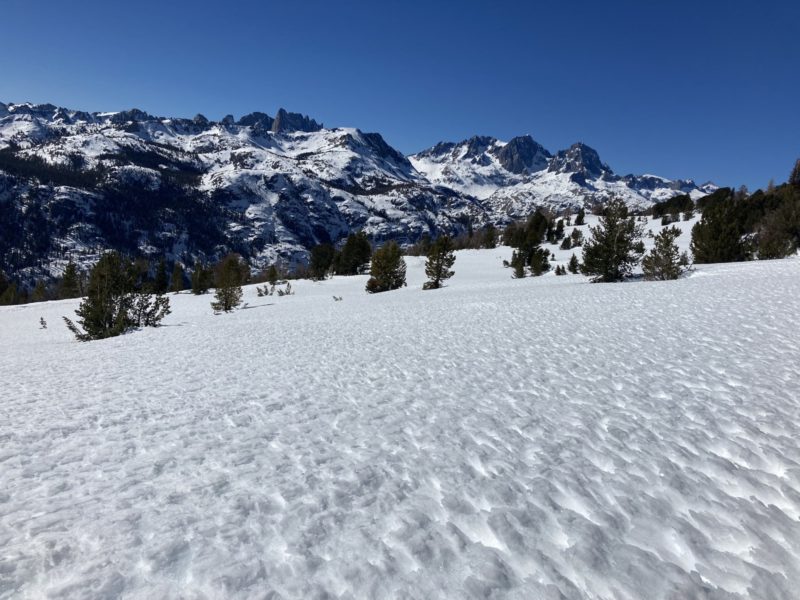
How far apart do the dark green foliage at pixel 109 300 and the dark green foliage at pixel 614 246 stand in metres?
33.7

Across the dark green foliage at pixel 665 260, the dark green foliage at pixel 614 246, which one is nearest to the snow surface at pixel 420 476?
the dark green foliage at pixel 665 260

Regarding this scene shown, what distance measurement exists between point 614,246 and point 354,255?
58381 millimetres

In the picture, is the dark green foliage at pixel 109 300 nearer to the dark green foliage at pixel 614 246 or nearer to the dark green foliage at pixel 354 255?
the dark green foliage at pixel 614 246

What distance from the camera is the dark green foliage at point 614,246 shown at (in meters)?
29.3

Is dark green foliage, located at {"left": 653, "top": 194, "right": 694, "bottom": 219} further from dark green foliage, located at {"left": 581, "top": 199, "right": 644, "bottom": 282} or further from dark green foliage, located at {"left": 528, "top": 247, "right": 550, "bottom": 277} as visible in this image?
dark green foliage, located at {"left": 581, "top": 199, "right": 644, "bottom": 282}

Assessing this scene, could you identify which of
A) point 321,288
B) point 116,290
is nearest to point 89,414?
point 116,290

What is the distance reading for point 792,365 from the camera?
339 inches

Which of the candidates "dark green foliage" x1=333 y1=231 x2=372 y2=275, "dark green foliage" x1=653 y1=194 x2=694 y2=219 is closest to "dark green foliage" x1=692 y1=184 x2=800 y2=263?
"dark green foliage" x1=333 y1=231 x2=372 y2=275

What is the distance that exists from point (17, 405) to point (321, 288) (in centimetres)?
5375

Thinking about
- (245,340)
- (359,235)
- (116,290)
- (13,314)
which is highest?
(359,235)

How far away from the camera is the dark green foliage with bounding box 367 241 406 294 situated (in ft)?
160

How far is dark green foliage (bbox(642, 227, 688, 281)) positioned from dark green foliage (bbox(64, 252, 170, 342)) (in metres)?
36.5

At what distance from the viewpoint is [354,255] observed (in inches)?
3204

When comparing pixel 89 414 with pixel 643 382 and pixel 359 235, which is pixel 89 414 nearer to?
pixel 643 382
